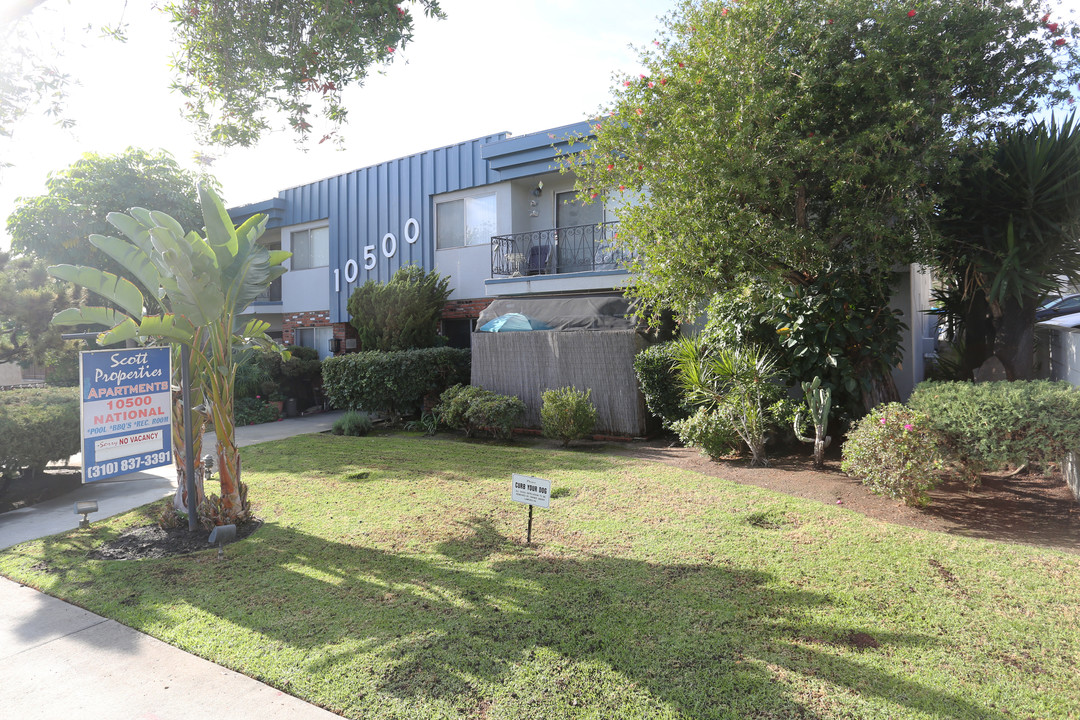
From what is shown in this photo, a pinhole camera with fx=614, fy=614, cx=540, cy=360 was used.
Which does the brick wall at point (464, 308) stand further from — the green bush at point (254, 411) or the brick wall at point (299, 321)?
the brick wall at point (299, 321)

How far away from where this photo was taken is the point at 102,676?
3750 mm

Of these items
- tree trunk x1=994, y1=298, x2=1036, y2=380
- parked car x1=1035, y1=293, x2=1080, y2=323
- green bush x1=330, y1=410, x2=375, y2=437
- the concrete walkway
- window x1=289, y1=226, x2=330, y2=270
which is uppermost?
window x1=289, y1=226, x2=330, y2=270

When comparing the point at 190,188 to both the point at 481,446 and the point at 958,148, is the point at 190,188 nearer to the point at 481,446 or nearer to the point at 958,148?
the point at 481,446

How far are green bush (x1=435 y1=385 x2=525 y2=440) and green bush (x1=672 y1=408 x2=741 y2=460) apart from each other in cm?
339

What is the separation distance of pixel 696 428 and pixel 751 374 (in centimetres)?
107

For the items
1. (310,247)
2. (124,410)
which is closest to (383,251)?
(310,247)

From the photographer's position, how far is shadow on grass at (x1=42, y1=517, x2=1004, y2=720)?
3.38 metres

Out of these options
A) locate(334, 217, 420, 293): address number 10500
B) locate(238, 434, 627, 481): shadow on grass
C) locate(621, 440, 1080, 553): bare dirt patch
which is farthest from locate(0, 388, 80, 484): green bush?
locate(334, 217, 420, 293): address number 10500

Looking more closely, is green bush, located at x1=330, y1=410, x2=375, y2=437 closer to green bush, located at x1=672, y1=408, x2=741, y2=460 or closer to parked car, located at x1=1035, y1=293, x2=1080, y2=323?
green bush, located at x1=672, y1=408, x2=741, y2=460

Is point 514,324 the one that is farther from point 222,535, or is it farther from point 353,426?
point 222,535

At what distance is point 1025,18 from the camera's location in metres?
7.12

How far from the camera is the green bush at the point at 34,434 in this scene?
7.63 meters

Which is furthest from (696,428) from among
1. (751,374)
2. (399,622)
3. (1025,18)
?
(1025,18)

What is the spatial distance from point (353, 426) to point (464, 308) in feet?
15.7
